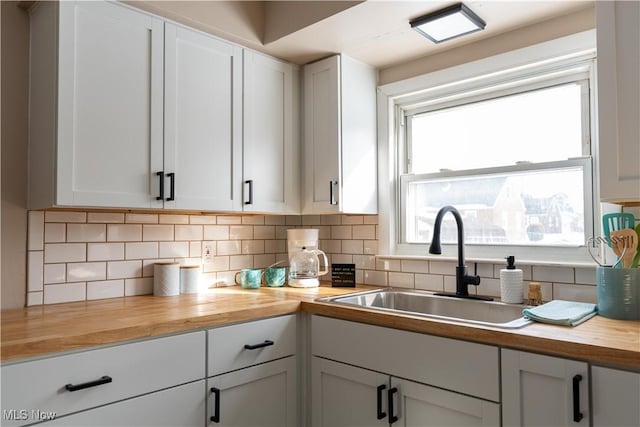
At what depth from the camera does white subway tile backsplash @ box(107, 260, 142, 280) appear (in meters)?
2.13

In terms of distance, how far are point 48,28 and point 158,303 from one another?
47.8 inches

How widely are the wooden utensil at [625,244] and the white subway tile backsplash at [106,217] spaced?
213 cm

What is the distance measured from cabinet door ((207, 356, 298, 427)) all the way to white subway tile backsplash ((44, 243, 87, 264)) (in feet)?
2.90

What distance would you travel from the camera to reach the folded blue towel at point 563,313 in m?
1.48

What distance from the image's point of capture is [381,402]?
1.72 m

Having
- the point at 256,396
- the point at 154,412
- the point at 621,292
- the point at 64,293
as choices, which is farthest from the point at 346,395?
the point at 64,293

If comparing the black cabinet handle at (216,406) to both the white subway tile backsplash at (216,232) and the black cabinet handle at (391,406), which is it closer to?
the black cabinet handle at (391,406)

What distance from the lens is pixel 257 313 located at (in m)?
1.83

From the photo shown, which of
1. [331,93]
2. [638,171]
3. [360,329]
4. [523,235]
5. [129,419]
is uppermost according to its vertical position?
[331,93]

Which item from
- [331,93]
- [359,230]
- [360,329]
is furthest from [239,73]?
[360,329]

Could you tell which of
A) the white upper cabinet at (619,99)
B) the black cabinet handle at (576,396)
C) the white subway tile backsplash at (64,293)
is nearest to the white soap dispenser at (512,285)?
the white upper cabinet at (619,99)

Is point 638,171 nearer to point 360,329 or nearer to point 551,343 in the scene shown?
point 551,343

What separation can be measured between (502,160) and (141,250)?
6.22 feet

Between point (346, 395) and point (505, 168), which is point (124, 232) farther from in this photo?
point (505, 168)
